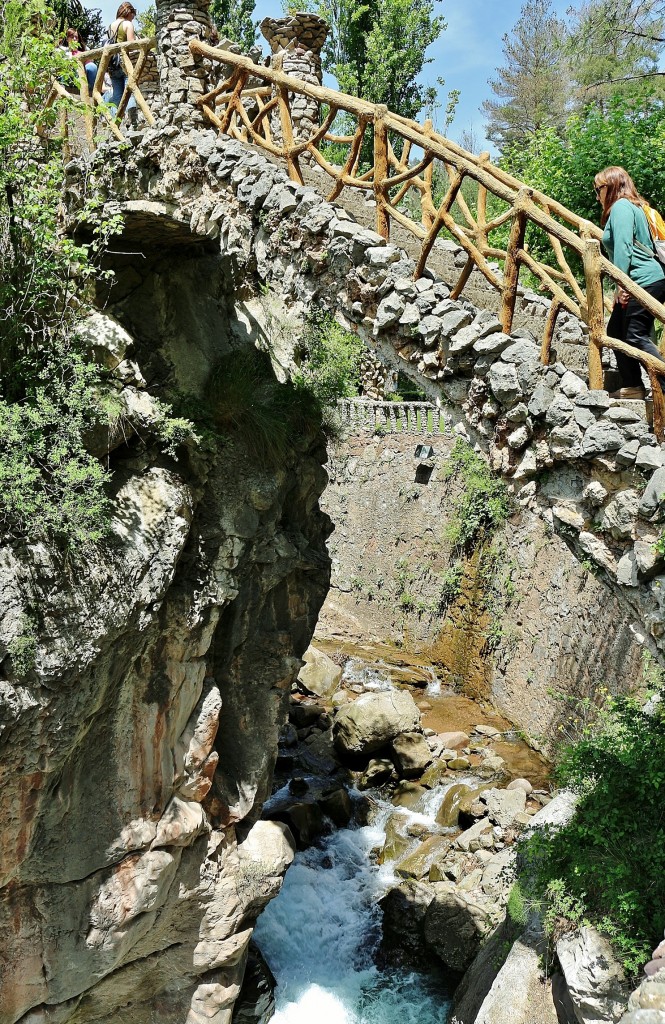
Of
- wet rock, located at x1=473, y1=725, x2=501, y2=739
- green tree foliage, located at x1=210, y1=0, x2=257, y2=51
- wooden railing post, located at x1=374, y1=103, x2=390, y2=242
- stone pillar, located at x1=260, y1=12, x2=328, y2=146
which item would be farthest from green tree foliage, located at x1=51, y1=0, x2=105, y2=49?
wet rock, located at x1=473, y1=725, x2=501, y2=739

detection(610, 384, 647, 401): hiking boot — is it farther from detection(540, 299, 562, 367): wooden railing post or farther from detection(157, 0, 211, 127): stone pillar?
detection(157, 0, 211, 127): stone pillar

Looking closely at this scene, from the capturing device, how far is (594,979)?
18.7 ft

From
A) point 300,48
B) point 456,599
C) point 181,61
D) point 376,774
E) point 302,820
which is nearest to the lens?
point 181,61

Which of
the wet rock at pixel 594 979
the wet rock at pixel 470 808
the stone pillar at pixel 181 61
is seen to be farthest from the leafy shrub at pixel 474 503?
the wet rock at pixel 594 979

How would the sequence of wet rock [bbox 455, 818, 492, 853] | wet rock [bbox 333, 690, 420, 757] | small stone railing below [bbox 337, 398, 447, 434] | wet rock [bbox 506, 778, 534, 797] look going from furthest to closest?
small stone railing below [bbox 337, 398, 447, 434] < wet rock [bbox 333, 690, 420, 757] < wet rock [bbox 506, 778, 534, 797] < wet rock [bbox 455, 818, 492, 853]

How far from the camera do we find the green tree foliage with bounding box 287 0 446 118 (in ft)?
67.7

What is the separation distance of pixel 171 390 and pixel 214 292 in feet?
6.00

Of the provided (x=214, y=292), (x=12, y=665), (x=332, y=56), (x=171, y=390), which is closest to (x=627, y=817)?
(x=12, y=665)

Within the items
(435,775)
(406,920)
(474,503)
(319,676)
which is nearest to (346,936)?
(406,920)

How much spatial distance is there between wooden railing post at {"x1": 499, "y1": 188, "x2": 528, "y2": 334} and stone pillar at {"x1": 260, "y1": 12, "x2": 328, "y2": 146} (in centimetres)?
815

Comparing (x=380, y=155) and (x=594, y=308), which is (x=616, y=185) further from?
(x=380, y=155)

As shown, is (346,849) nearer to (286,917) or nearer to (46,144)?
(286,917)

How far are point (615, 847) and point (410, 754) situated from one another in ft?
17.3

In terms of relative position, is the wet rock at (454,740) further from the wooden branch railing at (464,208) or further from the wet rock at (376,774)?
the wooden branch railing at (464,208)
